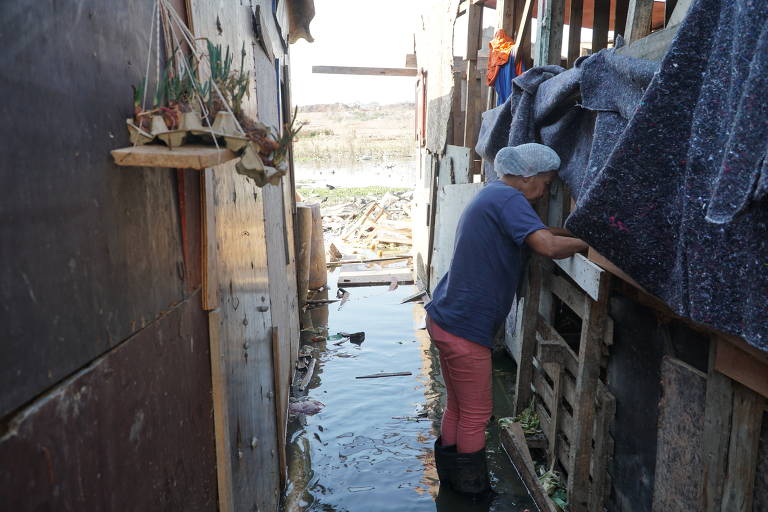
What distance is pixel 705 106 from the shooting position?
1868 millimetres

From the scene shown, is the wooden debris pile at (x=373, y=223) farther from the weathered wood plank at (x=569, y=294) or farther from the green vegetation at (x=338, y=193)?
the weathered wood plank at (x=569, y=294)

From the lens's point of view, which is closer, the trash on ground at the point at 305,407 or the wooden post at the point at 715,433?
the wooden post at the point at 715,433

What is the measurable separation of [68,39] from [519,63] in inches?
194

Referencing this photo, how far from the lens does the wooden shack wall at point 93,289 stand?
1.04 metres

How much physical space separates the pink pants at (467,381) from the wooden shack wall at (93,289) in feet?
6.91

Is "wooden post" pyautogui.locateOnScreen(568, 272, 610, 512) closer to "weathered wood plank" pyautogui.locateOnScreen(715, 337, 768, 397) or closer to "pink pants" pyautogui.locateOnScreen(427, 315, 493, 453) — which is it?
"pink pants" pyautogui.locateOnScreen(427, 315, 493, 453)

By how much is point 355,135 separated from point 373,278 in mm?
36343

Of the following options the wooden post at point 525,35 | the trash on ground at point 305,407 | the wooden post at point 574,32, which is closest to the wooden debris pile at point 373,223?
the trash on ground at point 305,407

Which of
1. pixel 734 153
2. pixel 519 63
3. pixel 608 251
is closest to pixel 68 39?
pixel 734 153

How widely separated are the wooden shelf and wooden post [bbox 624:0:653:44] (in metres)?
2.57

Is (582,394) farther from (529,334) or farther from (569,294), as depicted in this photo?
(529,334)

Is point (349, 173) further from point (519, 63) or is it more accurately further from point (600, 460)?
point (600, 460)

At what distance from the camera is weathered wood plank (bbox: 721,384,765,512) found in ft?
7.13

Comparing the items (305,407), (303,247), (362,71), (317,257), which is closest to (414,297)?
(317,257)
